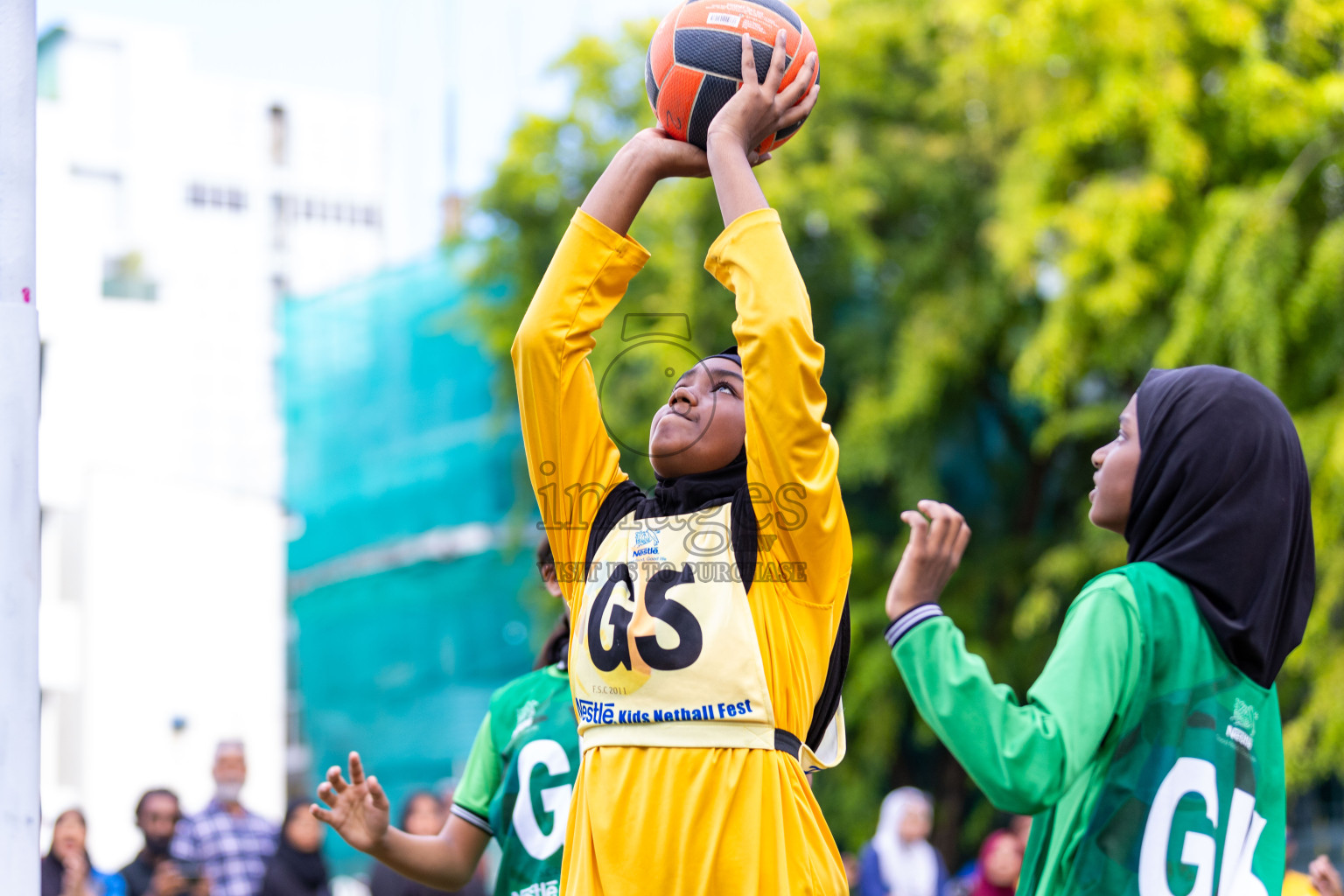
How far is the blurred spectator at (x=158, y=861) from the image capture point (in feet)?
25.1

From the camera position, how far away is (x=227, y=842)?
8297mm

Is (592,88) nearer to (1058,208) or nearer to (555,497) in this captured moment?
(1058,208)

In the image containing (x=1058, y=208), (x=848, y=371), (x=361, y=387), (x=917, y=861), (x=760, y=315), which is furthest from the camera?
(x=361, y=387)

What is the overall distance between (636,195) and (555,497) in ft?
2.25

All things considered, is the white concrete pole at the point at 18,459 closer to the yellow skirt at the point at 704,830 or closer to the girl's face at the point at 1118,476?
the yellow skirt at the point at 704,830

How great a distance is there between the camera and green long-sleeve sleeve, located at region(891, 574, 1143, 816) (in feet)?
7.25

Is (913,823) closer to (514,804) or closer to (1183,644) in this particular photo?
(514,804)

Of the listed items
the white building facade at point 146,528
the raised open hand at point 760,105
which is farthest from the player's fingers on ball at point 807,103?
the white building facade at point 146,528

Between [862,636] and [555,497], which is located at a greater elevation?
[555,497]

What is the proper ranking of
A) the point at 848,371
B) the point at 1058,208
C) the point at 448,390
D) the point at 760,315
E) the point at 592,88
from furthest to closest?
1. the point at 448,390
2. the point at 592,88
3. the point at 848,371
4. the point at 1058,208
5. the point at 760,315

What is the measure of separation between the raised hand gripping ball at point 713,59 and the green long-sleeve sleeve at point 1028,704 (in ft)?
4.29

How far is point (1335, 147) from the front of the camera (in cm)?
1057

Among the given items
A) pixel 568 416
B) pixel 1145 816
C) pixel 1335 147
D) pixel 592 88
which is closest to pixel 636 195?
pixel 568 416

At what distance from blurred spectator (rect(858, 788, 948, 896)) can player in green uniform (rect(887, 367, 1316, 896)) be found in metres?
7.83
